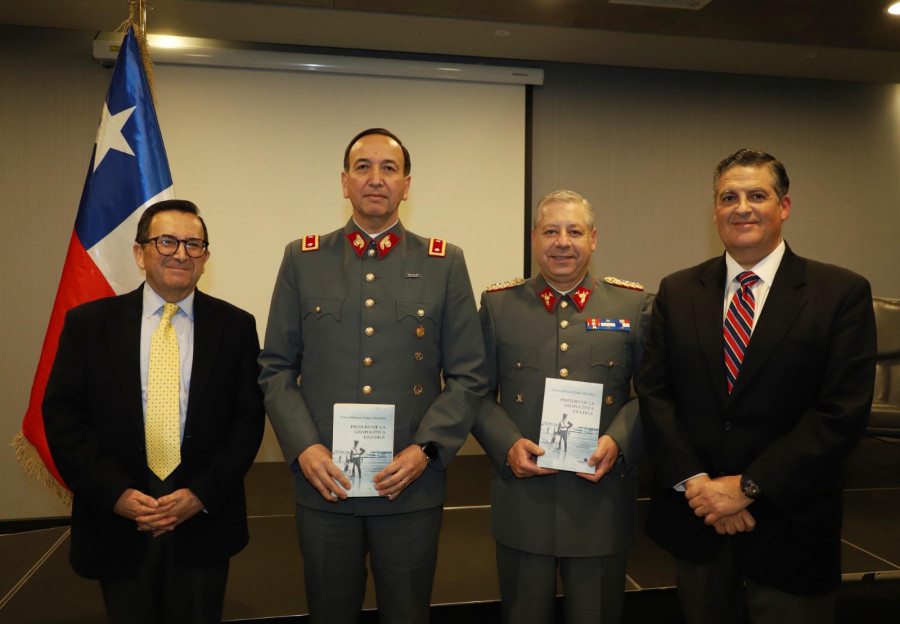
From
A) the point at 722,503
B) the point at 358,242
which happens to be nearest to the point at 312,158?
the point at 358,242

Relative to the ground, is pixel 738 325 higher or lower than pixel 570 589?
higher

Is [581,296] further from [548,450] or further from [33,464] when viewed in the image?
[33,464]

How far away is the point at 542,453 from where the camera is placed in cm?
189

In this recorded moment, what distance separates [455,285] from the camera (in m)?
1.98

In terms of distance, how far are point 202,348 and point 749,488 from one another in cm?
151

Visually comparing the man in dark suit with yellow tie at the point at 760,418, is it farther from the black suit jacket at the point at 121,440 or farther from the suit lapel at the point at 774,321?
the black suit jacket at the point at 121,440

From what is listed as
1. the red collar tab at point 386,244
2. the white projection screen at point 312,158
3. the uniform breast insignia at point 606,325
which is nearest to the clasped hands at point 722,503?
the uniform breast insignia at point 606,325

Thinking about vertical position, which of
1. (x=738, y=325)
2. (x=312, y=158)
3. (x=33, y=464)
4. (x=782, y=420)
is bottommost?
(x=33, y=464)

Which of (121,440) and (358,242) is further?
(358,242)

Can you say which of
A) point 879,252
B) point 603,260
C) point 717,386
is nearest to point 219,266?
point 603,260

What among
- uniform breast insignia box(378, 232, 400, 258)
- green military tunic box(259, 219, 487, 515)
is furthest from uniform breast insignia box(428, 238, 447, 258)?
uniform breast insignia box(378, 232, 400, 258)

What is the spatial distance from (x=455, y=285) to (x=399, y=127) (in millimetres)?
2881

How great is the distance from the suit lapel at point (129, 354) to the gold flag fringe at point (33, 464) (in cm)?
103

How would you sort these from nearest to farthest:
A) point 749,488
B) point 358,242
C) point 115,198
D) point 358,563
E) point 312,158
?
point 749,488 < point 358,563 < point 358,242 < point 115,198 < point 312,158
